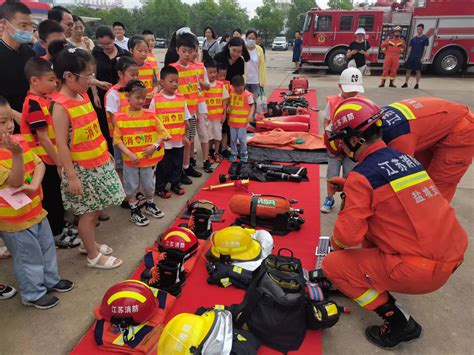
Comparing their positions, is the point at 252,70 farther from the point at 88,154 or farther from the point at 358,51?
the point at 88,154

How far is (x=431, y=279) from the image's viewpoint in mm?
2359

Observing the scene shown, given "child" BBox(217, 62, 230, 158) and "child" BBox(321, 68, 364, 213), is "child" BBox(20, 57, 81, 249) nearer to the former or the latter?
"child" BBox(321, 68, 364, 213)

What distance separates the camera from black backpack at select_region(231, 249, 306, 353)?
2391 millimetres

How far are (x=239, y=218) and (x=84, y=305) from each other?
1.92 metres

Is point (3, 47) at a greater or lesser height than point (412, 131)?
greater

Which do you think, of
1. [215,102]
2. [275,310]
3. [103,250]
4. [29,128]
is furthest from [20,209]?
[215,102]

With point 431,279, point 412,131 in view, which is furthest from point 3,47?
point 431,279

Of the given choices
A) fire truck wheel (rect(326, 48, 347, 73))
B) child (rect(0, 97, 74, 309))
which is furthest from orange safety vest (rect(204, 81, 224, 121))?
fire truck wheel (rect(326, 48, 347, 73))

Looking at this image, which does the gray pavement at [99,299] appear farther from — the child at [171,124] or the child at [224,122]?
the child at [224,122]

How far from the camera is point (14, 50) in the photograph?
3.38 m

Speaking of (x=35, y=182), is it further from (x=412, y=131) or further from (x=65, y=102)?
(x=412, y=131)

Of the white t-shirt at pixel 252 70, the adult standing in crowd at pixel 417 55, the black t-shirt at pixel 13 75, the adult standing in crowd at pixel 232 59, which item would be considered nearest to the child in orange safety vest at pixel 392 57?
the adult standing in crowd at pixel 417 55

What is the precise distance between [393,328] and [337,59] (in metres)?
16.4

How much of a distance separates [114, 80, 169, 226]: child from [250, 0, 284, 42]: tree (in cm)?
7294
